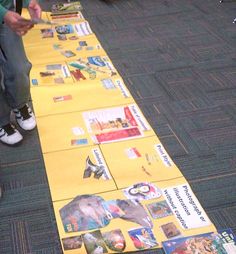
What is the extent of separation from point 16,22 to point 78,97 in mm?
765

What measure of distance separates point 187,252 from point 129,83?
119 centimetres

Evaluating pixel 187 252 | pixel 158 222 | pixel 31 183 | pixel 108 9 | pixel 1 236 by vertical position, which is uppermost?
pixel 108 9

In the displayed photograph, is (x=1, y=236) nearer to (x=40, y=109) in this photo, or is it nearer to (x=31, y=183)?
(x=31, y=183)

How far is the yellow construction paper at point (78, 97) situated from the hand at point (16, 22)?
0.63 metres

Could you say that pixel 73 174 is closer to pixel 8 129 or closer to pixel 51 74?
pixel 8 129

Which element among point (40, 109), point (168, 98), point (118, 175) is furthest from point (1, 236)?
point (168, 98)

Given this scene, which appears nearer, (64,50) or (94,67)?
(94,67)

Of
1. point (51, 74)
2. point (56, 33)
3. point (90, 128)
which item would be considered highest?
point (56, 33)

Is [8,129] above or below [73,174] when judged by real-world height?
above

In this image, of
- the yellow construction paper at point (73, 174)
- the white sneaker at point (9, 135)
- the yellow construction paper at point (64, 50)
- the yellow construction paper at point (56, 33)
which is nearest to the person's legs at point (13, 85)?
the white sneaker at point (9, 135)

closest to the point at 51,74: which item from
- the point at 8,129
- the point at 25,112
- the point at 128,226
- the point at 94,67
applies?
the point at 94,67

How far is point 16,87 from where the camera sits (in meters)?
1.72

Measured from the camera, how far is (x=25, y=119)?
6.27 ft

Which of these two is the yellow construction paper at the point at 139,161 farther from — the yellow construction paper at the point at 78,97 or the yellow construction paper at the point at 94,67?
the yellow construction paper at the point at 94,67
